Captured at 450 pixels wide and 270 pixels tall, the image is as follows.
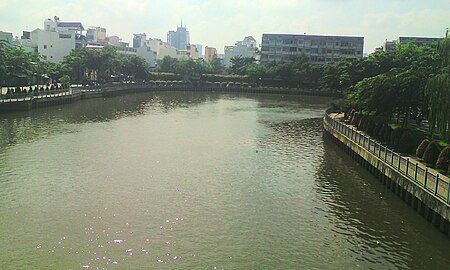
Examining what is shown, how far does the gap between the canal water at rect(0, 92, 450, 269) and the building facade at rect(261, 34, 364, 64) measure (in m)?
130

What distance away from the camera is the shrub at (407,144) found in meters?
35.2

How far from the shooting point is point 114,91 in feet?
360

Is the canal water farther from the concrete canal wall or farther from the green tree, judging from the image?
the green tree

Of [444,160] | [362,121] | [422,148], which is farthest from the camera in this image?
[362,121]

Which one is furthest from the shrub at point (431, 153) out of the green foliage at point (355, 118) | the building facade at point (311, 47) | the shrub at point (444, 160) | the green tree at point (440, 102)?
the building facade at point (311, 47)

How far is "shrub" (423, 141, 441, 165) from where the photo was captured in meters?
30.2

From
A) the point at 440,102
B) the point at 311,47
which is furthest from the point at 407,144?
the point at 311,47

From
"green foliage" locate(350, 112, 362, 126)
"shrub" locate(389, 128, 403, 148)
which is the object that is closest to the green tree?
"shrub" locate(389, 128, 403, 148)

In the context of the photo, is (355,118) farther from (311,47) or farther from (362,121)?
(311,47)

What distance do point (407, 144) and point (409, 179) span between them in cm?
821

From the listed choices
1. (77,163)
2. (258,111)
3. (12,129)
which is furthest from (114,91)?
(77,163)

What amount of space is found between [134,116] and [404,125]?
126 ft

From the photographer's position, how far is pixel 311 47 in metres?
176

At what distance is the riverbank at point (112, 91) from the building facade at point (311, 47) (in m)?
35.5
